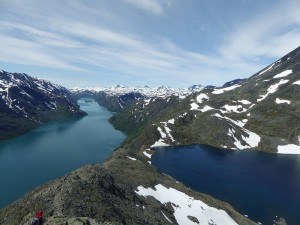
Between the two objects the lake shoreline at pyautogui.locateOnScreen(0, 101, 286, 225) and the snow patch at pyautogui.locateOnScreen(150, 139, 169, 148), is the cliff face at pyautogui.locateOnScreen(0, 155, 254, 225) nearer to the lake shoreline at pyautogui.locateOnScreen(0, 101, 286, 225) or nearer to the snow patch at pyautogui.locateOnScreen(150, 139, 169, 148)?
the lake shoreline at pyautogui.locateOnScreen(0, 101, 286, 225)

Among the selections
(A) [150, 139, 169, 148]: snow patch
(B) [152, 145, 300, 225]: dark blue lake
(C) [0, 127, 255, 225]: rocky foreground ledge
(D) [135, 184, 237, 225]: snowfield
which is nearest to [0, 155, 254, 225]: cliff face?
(C) [0, 127, 255, 225]: rocky foreground ledge

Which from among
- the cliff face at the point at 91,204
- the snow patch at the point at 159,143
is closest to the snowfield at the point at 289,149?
the snow patch at the point at 159,143

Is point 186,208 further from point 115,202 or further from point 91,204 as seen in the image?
point 91,204

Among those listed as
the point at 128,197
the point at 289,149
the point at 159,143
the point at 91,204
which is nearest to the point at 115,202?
the point at 128,197

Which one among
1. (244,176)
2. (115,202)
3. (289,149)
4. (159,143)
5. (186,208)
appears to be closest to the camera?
(115,202)

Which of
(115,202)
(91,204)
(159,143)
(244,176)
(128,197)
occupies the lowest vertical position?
(159,143)
